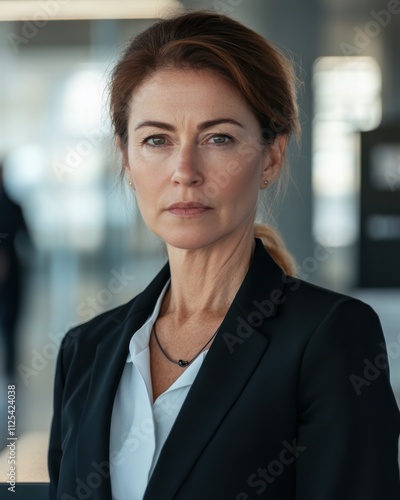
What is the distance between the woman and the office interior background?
12.3 feet

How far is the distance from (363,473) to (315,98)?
4.30m

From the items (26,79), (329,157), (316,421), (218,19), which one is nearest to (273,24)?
(329,157)

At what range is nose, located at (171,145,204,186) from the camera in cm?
130

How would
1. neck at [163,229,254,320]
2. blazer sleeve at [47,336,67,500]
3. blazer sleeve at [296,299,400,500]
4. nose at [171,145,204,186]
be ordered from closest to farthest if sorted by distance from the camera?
blazer sleeve at [296,299,400,500]
nose at [171,145,204,186]
neck at [163,229,254,320]
blazer sleeve at [47,336,67,500]

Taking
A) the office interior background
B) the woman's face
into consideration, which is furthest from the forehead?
the office interior background

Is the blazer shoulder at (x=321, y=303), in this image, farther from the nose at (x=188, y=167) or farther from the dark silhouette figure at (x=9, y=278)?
the dark silhouette figure at (x=9, y=278)

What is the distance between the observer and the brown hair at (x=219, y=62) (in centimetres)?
133

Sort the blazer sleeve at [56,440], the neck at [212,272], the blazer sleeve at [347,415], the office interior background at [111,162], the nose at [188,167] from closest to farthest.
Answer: the blazer sleeve at [347,415]
the nose at [188,167]
the neck at [212,272]
the blazer sleeve at [56,440]
the office interior background at [111,162]

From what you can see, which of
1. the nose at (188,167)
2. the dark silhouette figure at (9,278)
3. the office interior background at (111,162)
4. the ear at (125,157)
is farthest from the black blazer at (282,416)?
the dark silhouette figure at (9,278)

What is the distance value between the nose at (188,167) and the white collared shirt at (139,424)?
0.28 meters

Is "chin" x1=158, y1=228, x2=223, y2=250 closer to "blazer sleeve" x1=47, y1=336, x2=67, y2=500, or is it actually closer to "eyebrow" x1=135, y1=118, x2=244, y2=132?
"eyebrow" x1=135, y1=118, x2=244, y2=132

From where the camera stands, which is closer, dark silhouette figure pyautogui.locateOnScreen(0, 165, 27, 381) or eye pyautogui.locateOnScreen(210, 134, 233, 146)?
eye pyautogui.locateOnScreen(210, 134, 233, 146)

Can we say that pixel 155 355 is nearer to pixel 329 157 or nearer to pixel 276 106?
pixel 276 106

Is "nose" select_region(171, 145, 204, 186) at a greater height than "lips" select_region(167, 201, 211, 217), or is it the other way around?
"nose" select_region(171, 145, 204, 186)
